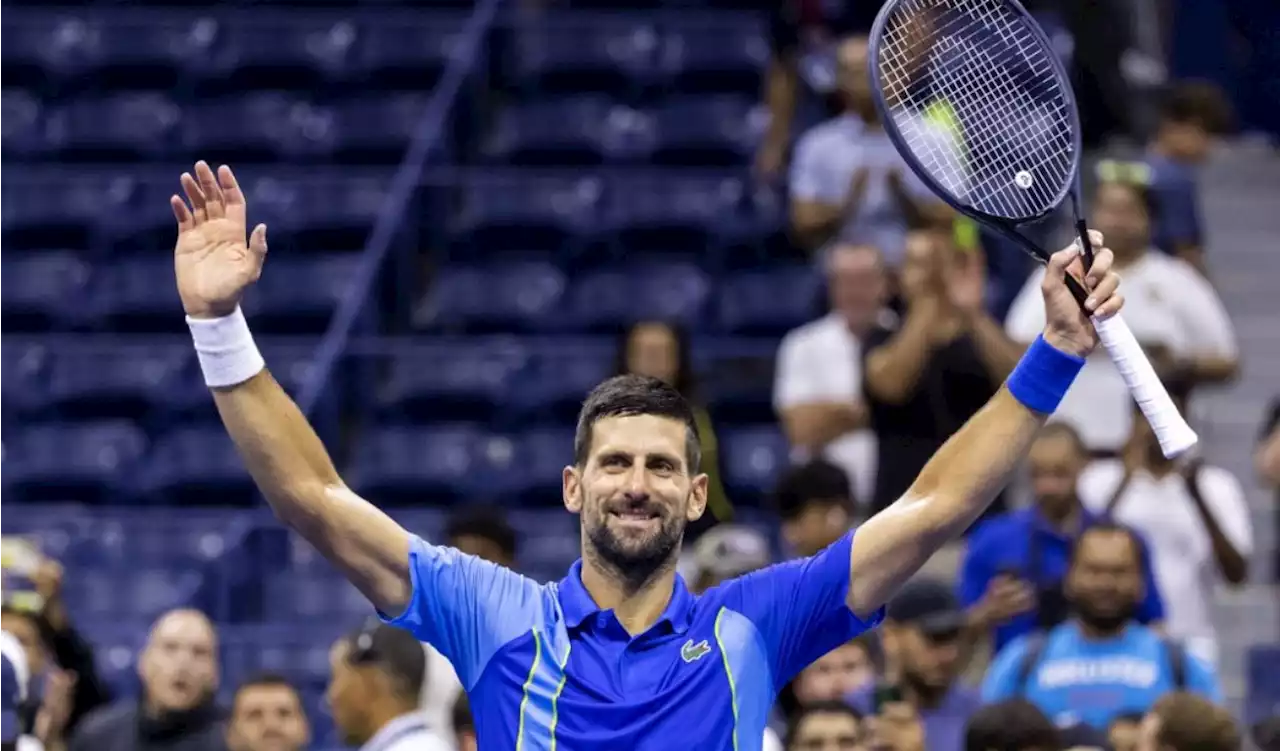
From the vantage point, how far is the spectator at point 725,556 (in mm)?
8398

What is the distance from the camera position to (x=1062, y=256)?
4.99 metres

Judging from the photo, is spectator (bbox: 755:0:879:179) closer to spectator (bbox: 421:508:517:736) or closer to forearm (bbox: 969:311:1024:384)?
forearm (bbox: 969:311:1024:384)

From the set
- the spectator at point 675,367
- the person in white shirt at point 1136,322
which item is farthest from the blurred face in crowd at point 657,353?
the person in white shirt at point 1136,322

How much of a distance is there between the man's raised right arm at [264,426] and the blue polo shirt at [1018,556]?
13.7 ft

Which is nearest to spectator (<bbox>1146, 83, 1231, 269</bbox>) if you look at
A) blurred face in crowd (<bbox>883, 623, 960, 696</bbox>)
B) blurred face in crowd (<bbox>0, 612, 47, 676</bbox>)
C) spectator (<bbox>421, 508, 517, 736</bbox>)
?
blurred face in crowd (<bbox>883, 623, 960, 696</bbox>)

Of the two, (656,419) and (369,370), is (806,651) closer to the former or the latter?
(656,419)

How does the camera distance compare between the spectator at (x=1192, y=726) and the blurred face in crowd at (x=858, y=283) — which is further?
the blurred face in crowd at (x=858, y=283)

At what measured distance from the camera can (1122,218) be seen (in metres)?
9.62

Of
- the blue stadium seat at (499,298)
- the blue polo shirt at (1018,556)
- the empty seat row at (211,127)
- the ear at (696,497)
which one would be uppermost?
the empty seat row at (211,127)

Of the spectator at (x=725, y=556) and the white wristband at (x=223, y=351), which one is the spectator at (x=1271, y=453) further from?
the white wristband at (x=223, y=351)

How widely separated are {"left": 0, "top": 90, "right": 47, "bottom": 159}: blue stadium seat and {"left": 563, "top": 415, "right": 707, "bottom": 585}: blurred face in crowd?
877 cm

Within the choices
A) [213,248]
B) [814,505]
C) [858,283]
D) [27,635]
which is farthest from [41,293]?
[213,248]

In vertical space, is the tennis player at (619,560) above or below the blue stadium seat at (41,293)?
below

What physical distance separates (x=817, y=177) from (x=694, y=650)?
6427mm
